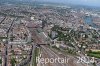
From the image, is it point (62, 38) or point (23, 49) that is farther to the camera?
point (62, 38)

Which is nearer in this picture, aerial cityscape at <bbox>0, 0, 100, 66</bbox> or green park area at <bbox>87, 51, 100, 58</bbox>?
aerial cityscape at <bbox>0, 0, 100, 66</bbox>

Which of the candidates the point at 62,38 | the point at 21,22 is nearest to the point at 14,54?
the point at 62,38

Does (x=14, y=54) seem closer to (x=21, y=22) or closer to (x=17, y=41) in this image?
(x=17, y=41)

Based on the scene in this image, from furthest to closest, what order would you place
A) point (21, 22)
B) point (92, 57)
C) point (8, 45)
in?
1. point (21, 22)
2. point (8, 45)
3. point (92, 57)

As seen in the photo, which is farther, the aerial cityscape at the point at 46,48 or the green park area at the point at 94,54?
the green park area at the point at 94,54

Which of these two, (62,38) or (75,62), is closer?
(75,62)

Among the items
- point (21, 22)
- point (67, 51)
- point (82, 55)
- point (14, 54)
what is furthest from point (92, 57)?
point (21, 22)

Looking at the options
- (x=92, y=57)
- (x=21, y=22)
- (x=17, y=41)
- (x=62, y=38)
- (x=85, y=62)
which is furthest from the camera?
(x=21, y=22)

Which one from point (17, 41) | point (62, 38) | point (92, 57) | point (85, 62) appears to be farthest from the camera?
point (62, 38)

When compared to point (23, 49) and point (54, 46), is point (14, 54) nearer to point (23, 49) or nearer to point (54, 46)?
point (23, 49)
